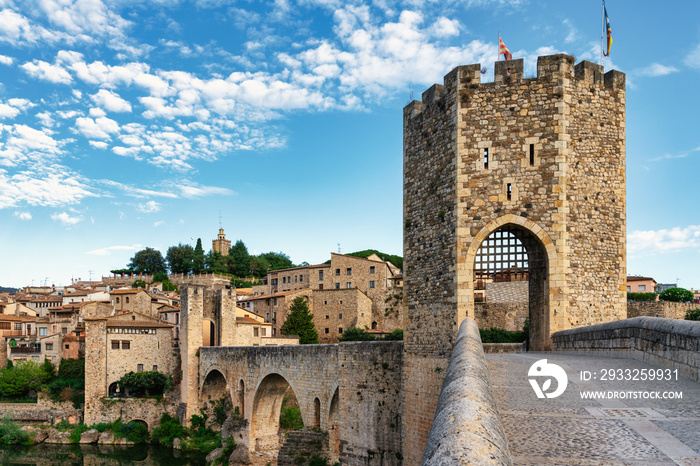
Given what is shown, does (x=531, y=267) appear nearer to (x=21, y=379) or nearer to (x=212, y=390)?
(x=212, y=390)

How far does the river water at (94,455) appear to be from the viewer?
34.7m

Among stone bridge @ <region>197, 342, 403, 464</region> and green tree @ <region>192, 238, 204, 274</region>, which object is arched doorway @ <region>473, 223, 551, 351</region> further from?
green tree @ <region>192, 238, 204, 274</region>

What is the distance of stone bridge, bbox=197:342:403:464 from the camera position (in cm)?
1612

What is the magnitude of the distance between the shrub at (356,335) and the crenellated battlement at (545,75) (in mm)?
37879

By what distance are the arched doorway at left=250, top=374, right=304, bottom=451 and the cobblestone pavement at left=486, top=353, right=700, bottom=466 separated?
25999mm

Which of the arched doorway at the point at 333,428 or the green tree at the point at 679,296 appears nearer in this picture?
the arched doorway at the point at 333,428

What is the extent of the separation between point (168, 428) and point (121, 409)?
445 centimetres

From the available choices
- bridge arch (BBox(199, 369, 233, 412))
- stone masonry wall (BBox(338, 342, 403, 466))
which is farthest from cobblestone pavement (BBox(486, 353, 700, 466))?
bridge arch (BBox(199, 369, 233, 412))

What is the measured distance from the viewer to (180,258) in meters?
109

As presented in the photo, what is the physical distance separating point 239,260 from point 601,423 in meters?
104

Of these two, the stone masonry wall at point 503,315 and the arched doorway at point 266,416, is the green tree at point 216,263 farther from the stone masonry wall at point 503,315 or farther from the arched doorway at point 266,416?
the arched doorway at point 266,416

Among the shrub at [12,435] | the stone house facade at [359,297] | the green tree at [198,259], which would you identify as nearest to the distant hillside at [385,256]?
the stone house facade at [359,297]

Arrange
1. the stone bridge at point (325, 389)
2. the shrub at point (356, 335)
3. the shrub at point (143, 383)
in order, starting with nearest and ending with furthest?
the stone bridge at point (325, 389), the shrub at point (143, 383), the shrub at point (356, 335)

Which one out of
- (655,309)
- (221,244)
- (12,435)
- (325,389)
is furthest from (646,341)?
(221,244)
